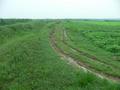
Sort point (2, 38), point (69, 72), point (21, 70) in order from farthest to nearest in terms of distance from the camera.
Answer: point (2, 38) < point (21, 70) < point (69, 72)

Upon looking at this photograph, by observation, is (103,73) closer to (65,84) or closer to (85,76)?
(85,76)

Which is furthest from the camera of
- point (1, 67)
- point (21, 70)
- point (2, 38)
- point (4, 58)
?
point (2, 38)

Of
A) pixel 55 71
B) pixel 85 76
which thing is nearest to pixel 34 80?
pixel 55 71

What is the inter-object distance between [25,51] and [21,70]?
382cm

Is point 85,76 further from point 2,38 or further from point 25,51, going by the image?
point 2,38

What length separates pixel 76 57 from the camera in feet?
44.9

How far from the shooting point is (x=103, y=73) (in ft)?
33.9

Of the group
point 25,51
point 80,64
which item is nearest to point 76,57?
point 80,64

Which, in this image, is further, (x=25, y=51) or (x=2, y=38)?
(x=2, y=38)

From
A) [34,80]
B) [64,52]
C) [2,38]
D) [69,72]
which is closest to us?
[34,80]

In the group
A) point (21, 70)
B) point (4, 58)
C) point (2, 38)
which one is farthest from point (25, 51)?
point (2, 38)

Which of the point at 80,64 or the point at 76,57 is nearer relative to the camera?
the point at 80,64

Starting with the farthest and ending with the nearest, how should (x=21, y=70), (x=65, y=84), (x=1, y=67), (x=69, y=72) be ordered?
(x=1, y=67) < (x=21, y=70) < (x=69, y=72) < (x=65, y=84)

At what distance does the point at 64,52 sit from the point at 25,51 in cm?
256
